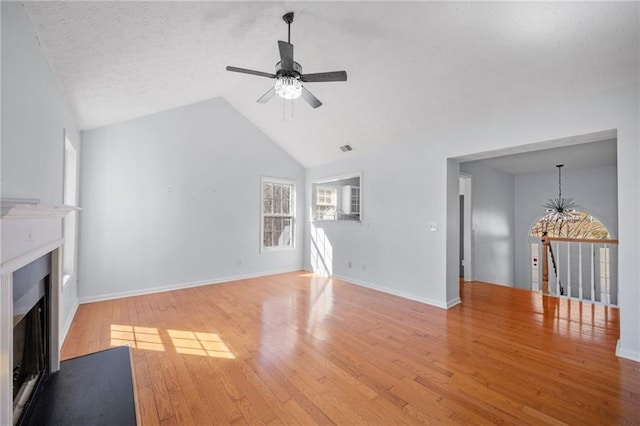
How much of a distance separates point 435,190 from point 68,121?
462cm

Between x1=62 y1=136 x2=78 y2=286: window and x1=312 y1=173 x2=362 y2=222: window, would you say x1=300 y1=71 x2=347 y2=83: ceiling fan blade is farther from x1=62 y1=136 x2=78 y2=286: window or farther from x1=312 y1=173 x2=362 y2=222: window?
x1=62 y1=136 x2=78 y2=286: window

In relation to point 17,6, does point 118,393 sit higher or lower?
lower

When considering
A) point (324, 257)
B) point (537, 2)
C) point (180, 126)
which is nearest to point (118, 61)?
point (180, 126)

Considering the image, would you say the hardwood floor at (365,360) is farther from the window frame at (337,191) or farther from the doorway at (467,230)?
the window frame at (337,191)

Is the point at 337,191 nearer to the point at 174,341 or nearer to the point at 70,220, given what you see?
the point at 174,341

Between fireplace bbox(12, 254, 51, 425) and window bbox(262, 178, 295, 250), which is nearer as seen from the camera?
fireplace bbox(12, 254, 51, 425)

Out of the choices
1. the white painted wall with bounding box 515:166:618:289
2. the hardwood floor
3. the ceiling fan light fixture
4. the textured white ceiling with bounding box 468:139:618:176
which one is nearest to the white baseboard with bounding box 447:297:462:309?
the hardwood floor

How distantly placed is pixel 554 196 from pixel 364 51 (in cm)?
699

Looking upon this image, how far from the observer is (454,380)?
211 centimetres

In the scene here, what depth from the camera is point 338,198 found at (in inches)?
235

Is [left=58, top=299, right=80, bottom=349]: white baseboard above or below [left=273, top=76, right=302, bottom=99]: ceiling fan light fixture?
below

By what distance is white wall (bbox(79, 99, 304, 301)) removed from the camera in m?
3.98

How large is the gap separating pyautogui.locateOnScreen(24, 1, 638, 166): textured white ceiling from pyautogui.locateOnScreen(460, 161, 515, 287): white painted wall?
2.53 metres

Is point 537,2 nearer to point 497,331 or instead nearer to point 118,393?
point 497,331
